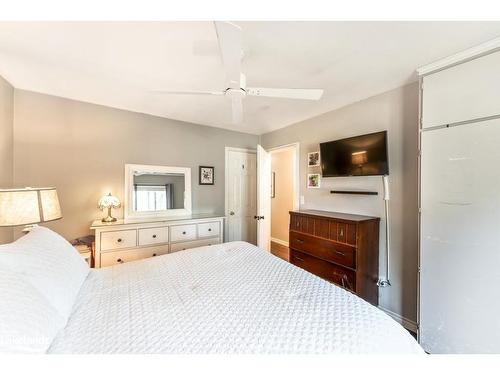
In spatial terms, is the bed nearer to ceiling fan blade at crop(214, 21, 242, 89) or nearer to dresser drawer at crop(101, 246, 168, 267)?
dresser drawer at crop(101, 246, 168, 267)

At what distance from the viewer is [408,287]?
205 cm

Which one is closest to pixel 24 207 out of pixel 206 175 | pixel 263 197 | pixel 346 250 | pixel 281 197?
pixel 206 175

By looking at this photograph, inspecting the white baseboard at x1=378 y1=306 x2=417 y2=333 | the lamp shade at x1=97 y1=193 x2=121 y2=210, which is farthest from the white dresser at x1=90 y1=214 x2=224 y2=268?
the white baseboard at x1=378 y1=306 x2=417 y2=333

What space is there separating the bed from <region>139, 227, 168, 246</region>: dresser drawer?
1.18 meters

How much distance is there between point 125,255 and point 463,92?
3460mm

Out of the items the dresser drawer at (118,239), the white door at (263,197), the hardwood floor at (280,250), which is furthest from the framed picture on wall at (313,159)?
the dresser drawer at (118,239)

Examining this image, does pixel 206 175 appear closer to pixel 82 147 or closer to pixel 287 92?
pixel 82 147

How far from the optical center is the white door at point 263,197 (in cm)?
331

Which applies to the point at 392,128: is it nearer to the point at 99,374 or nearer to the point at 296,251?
the point at 296,251

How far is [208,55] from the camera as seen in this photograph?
1604 mm

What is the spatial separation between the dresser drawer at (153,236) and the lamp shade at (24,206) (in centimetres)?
102

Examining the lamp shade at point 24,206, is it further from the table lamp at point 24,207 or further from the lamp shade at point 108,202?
the lamp shade at point 108,202
